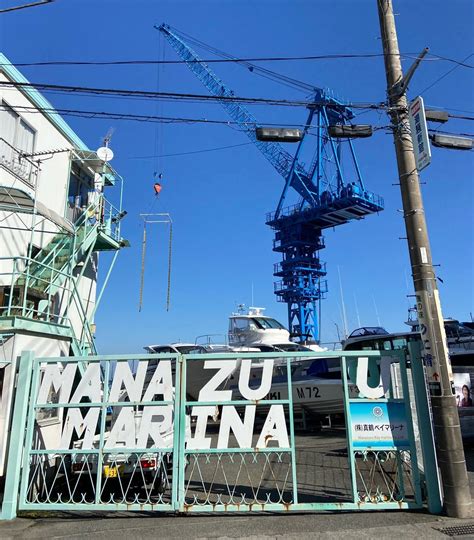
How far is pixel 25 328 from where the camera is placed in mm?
6707

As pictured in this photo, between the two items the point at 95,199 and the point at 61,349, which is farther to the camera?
the point at 95,199

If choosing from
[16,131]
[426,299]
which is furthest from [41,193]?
[426,299]

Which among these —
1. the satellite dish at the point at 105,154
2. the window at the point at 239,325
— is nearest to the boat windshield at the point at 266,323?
the window at the point at 239,325

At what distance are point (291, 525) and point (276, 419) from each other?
4.03 ft

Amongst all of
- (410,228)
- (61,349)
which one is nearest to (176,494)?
(61,349)

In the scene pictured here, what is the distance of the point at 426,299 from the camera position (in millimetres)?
5621

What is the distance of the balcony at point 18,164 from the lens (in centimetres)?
1042

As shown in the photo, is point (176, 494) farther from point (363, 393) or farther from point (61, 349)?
point (61, 349)

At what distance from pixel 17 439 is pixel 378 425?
192 inches

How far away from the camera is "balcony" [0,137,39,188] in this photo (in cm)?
1042

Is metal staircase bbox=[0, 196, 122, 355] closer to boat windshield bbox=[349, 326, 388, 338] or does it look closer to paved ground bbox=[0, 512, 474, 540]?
paved ground bbox=[0, 512, 474, 540]

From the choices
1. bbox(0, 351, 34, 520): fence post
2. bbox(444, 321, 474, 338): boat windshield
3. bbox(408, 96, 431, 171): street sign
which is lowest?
bbox(0, 351, 34, 520): fence post

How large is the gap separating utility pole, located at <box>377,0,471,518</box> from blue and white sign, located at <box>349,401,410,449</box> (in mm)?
428

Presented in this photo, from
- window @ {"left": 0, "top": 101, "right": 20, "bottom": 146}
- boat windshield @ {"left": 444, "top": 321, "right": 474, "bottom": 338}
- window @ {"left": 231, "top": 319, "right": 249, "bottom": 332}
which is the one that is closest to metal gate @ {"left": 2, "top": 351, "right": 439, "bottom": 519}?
window @ {"left": 0, "top": 101, "right": 20, "bottom": 146}
